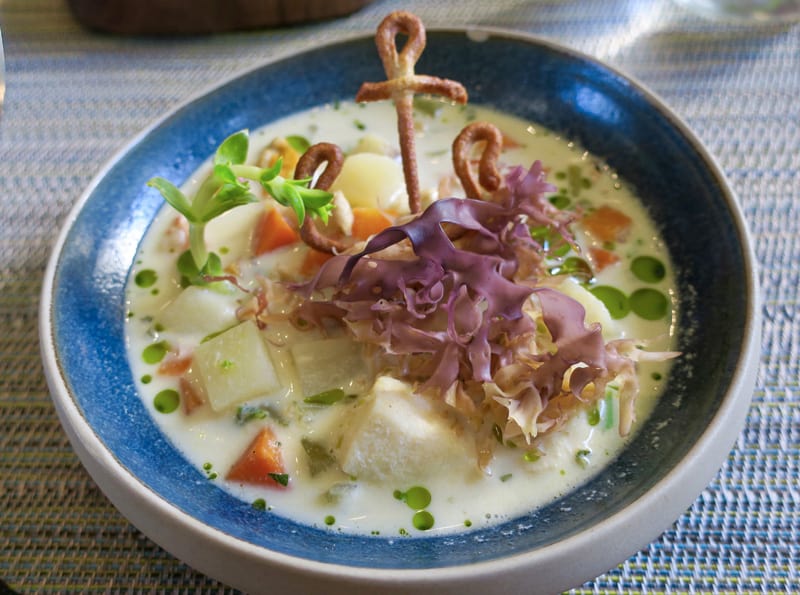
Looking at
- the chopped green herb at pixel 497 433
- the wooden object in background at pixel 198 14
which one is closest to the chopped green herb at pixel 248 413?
the chopped green herb at pixel 497 433

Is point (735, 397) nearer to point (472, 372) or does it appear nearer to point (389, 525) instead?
point (472, 372)

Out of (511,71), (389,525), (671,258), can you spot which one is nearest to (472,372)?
(389,525)

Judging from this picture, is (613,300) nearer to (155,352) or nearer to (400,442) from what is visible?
(400,442)

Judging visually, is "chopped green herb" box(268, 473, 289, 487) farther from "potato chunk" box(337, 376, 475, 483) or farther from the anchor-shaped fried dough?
the anchor-shaped fried dough

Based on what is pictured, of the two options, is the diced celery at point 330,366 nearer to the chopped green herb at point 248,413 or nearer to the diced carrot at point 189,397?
the chopped green herb at point 248,413

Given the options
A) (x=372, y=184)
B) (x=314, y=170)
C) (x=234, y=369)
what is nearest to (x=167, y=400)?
(x=234, y=369)
